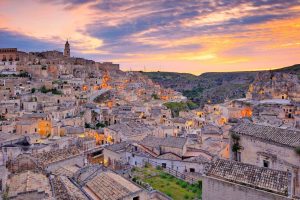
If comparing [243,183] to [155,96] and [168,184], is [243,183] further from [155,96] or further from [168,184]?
[155,96]

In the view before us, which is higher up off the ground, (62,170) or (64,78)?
(64,78)

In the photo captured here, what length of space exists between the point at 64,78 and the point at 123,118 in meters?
35.3

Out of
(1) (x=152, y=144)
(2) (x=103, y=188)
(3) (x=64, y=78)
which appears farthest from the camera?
(3) (x=64, y=78)

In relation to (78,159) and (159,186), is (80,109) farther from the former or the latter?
(159,186)

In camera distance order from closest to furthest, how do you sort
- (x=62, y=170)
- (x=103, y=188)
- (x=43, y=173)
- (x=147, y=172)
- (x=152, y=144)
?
1. (x=103, y=188)
2. (x=43, y=173)
3. (x=62, y=170)
4. (x=147, y=172)
5. (x=152, y=144)

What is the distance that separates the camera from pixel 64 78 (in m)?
79.9

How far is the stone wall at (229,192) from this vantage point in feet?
44.1

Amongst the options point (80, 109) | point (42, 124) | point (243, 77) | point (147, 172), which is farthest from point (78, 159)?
point (243, 77)

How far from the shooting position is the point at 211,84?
180 meters

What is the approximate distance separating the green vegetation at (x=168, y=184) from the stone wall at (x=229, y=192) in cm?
433

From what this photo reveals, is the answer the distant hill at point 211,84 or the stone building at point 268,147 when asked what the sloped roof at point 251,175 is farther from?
the distant hill at point 211,84

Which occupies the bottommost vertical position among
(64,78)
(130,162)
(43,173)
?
(130,162)

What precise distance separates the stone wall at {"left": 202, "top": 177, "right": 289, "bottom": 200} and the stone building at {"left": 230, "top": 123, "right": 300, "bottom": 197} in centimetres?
240

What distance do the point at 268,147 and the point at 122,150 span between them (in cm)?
1511
